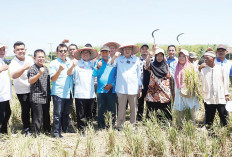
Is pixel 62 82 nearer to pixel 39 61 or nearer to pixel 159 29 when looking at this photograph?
pixel 39 61

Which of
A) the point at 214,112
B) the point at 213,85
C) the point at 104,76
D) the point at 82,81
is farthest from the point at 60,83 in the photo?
the point at 214,112

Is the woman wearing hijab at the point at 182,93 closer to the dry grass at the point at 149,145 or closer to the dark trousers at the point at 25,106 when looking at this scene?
the dry grass at the point at 149,145

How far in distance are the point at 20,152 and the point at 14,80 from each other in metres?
1.77

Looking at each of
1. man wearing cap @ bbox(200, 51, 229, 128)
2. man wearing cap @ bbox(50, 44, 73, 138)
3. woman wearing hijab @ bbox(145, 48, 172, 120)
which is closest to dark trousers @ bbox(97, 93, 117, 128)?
→ man wearing cap @ bbox(50, 44, 73, 138)

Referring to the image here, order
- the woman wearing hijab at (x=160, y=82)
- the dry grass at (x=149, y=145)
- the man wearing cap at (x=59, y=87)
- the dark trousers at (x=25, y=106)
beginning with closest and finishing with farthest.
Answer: the dry grass at (x=149, y=145), the man wearing cap at (x=59, y=87), the dark trousers at (x=25, y=106), the woman wearing hijab at (x=160, y=82)

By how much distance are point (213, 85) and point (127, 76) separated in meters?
1.80

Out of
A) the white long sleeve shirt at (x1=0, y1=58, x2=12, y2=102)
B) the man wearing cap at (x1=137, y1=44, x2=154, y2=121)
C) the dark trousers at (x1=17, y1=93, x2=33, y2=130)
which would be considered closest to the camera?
the white long sleeve shirt at (x1=0, y1=58, x2=12, y2=102)

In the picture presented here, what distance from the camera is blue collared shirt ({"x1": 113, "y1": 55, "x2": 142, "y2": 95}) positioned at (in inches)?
183

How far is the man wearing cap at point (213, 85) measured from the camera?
161 inches

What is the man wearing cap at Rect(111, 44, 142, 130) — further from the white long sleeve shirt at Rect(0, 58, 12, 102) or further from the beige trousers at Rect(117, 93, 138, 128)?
the white long sleeve shirt at Rect(0, 58, 12, 102)

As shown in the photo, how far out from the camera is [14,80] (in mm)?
4301

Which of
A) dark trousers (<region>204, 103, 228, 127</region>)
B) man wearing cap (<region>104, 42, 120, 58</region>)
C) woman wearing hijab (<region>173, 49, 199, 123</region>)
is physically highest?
man wearing cap (<region>104, 42, 120, 58</region>)

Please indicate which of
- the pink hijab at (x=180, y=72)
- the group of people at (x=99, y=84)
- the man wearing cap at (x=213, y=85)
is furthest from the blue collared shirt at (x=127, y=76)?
the man wearing cap at (x=213, y=85)

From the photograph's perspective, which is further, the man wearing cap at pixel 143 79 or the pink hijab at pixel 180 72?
the man wearing cap at pixel 143 79
